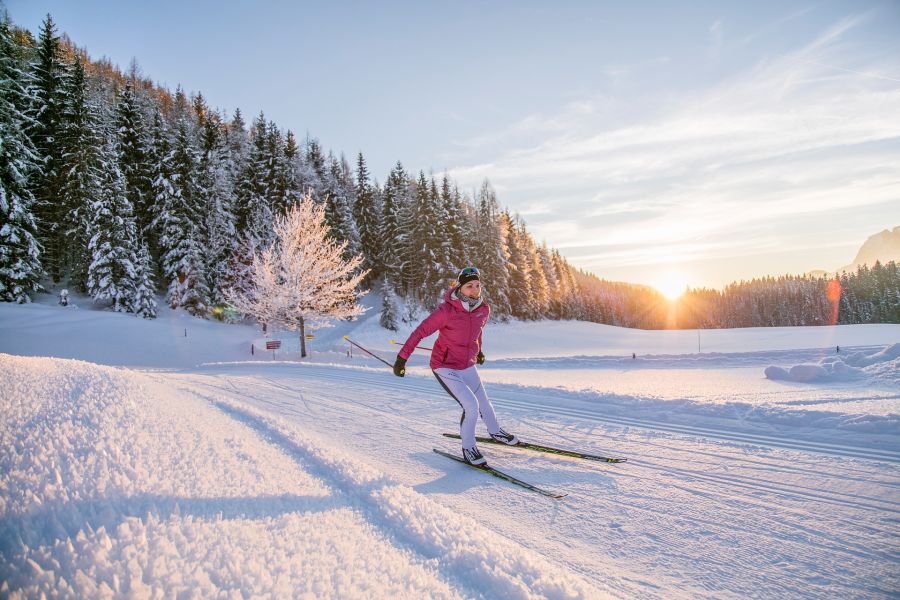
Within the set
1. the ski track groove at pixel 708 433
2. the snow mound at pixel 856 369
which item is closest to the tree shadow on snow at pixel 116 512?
the ski track groove at pixel 708 433

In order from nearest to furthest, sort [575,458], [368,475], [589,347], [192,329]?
[368,475], [575,458], [192,329], [589,347]

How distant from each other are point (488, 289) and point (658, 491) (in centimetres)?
4167

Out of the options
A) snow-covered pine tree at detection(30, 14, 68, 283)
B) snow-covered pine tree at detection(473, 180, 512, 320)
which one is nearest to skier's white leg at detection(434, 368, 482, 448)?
snow-covered pine tree at detection(30, 14, 68, 283)

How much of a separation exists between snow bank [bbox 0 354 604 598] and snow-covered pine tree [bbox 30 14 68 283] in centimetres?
3662

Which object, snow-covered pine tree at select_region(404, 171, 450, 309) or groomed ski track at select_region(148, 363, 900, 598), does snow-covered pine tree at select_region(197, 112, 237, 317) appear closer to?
snow-covered pine tree at select_region(404, 171, 450, 309)

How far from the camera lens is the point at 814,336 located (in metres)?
30.8

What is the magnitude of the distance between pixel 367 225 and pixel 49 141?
27.6 meters

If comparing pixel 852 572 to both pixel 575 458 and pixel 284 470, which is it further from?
pixel 284 470

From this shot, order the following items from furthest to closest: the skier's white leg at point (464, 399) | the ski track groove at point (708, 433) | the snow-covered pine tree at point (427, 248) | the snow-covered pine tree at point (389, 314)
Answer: the snow-covered pine tree at point (427, 248)
the snow-covered pine tree at point (389, 314)
the skier's white leg at point (464, 399)
the ski track groove at point (708, 433)

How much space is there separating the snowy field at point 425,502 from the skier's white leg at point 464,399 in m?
0.35

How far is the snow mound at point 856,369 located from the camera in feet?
33.4

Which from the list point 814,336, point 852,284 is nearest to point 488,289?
point 814,336

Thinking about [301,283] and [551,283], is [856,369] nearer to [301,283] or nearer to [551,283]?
[301,283]

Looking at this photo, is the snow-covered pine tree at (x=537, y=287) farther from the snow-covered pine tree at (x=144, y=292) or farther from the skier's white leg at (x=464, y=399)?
the skier's white leg at (x=464, y=399)
